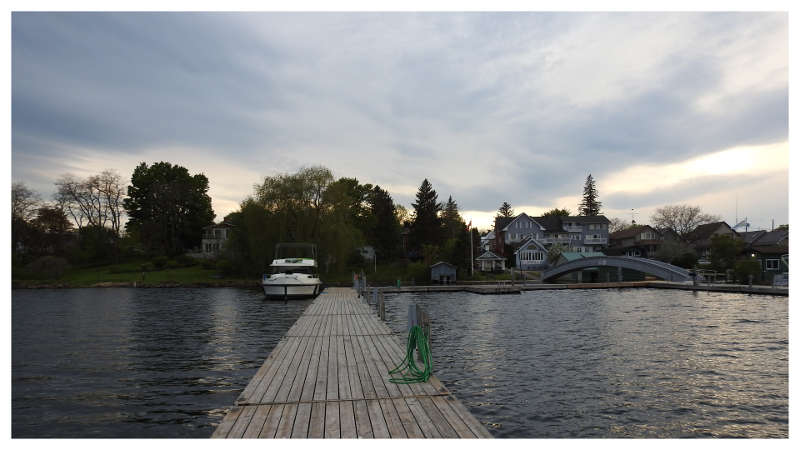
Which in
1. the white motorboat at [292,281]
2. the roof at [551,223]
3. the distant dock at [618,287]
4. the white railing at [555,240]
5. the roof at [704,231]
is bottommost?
the distant dock at [618,287]

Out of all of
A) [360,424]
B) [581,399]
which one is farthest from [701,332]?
[360,424]

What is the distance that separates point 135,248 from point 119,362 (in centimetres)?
7229

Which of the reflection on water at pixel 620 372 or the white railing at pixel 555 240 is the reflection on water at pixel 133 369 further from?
the white railing at pixel 555 240

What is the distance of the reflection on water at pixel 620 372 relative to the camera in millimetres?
9617

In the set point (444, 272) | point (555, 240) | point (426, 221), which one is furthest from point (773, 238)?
point (426, 221)

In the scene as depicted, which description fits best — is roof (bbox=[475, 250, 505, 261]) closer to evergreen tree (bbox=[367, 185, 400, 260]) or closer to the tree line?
evergreen tree (bbox=[367, 185, 400, 260])

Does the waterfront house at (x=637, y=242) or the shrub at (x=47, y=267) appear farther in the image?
the waterfront house at (x=637, y=242)

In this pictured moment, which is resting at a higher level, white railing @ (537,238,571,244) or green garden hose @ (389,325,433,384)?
white railing @ (537,238,571,244)

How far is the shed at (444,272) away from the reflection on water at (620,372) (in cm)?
3064

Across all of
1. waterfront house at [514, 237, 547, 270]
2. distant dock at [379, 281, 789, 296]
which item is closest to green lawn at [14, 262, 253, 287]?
distant dock at [379, 281, 789, 296]

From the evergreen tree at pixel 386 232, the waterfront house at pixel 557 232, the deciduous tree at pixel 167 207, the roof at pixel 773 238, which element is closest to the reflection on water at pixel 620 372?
the roof at pixel 773 238

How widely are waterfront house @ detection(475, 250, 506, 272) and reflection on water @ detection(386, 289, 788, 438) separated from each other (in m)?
44.5

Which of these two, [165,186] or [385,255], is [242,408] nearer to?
[385,255]

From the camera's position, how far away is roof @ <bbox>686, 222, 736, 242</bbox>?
79.9 m
